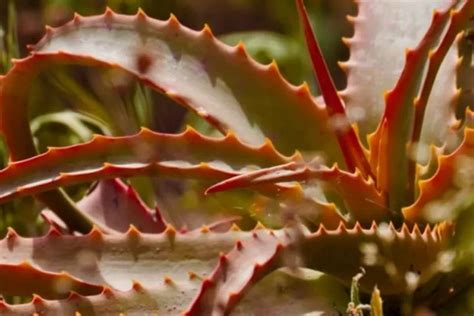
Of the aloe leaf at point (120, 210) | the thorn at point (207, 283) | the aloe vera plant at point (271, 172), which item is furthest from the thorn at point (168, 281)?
the aloe leaf at point (120, 210)

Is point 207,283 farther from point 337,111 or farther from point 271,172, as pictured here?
point 337,111

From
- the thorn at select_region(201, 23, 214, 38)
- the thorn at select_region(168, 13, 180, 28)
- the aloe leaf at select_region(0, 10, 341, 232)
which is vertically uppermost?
the thorn at select_region(168, 13, 180, 28)

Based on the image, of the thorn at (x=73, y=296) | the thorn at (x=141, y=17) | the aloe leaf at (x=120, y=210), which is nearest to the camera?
the thorn at (x=73, y=296)

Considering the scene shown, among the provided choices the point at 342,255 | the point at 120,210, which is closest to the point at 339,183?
the point at 342,255

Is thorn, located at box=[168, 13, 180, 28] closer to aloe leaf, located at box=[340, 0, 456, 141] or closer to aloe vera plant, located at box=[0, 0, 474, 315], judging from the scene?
aloe vera plant, located at box=[0, 0, 474, 315]

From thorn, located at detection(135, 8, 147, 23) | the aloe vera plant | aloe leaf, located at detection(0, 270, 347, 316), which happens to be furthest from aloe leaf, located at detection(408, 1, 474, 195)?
thorn, located at detection(135, 8, 147, 23)

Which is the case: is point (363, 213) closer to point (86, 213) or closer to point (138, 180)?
point (86, 213)

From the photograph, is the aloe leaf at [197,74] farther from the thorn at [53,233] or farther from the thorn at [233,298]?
the thorn at [233,298]

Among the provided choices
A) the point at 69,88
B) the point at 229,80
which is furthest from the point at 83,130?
the point at 229,80
